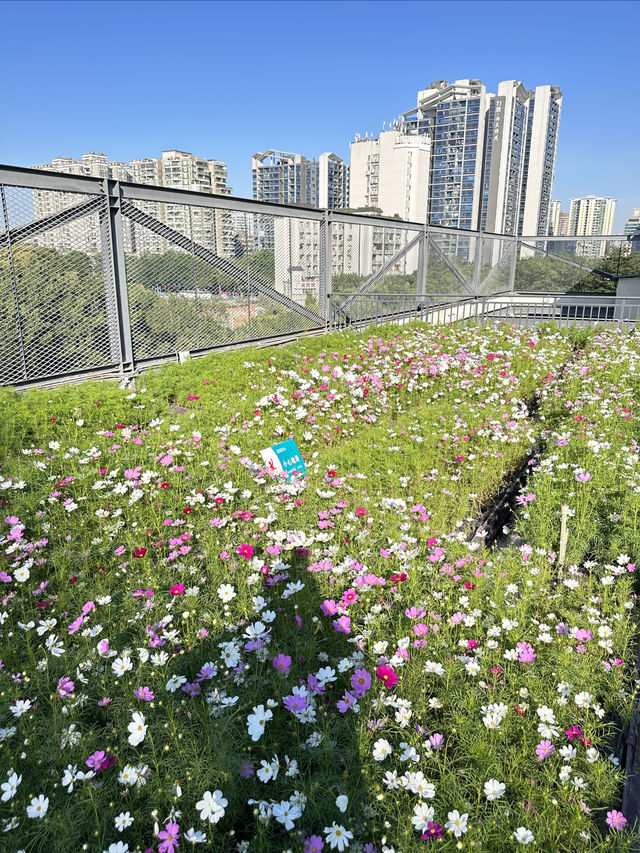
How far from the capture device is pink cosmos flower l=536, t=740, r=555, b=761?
205cm

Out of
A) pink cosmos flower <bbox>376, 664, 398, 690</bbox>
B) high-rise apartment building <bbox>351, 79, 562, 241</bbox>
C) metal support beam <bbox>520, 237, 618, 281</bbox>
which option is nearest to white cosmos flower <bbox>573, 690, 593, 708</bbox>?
pink cosmos flower <bbox>376, 664, 398, 690</bbox>

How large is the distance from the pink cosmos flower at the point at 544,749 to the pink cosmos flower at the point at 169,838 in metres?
1.34

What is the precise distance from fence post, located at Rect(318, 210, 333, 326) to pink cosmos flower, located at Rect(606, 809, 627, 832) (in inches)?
430

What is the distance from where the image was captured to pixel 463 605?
9.70 feet

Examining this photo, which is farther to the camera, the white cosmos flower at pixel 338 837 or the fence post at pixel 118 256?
the fence post at pixel 118 256

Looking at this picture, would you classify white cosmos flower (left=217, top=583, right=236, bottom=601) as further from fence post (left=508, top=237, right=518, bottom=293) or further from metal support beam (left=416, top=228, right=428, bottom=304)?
fence post (left=508, top=237, right=518, bottom=293)

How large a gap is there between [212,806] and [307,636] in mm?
1073

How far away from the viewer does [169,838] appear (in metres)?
1.65

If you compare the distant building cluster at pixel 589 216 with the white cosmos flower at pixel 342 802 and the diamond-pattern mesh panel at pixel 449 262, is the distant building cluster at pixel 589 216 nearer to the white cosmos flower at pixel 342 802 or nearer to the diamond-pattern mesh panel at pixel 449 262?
the diamond-pattern mesh panel at pixel 449 262

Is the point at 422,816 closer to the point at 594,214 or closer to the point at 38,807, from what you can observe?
the point at 38,807

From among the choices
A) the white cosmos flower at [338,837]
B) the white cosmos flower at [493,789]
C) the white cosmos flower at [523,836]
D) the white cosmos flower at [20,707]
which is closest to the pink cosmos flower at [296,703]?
the white cosmos flower at [338,837]

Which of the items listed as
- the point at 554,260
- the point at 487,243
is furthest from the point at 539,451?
the point at 554,260

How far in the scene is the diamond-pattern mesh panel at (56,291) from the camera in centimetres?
648

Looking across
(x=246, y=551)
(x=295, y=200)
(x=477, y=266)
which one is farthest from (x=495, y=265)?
(x=295, y=200)
